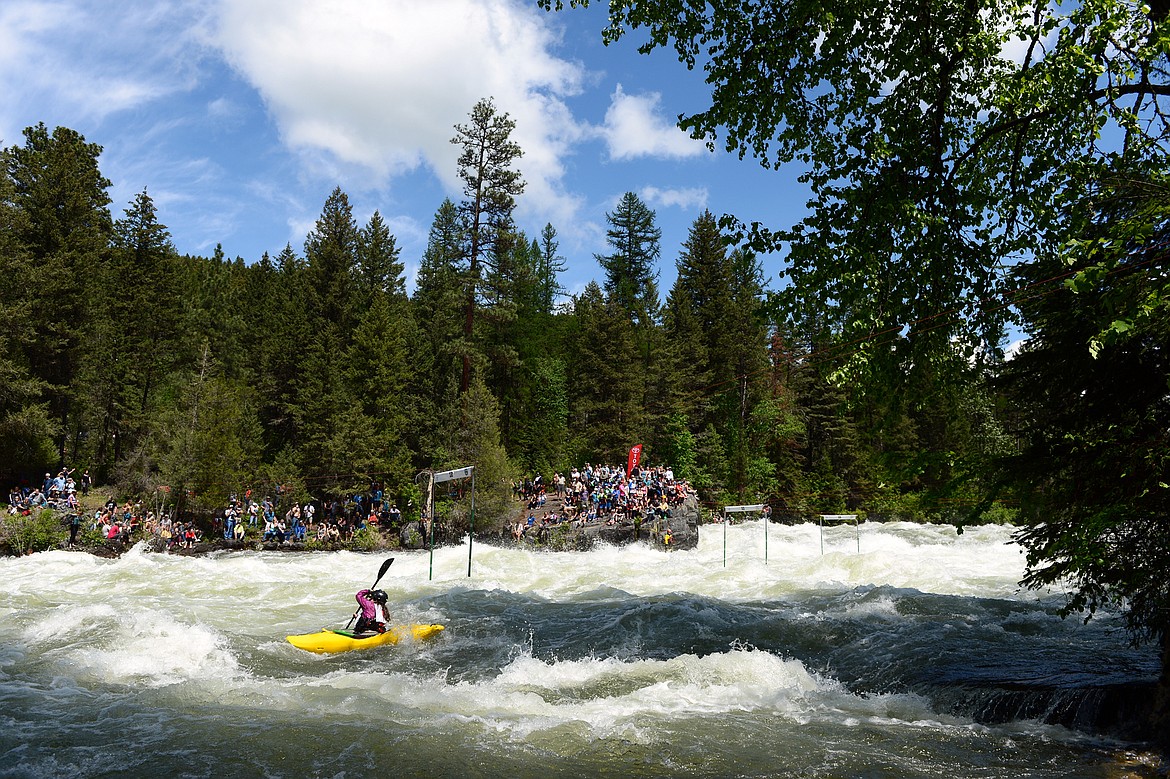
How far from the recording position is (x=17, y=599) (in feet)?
56.6

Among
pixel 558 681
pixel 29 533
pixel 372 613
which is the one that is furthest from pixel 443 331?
pixel 558 681

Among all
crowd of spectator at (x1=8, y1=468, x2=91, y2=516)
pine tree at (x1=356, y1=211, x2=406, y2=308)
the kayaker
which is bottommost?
the kayaker

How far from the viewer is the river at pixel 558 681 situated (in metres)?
7.88

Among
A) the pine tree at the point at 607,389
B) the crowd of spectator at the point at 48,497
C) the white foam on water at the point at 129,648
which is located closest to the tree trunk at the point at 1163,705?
the white foam on water at the point at 129,648

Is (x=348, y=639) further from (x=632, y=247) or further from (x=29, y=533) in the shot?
(x=632, y=247)

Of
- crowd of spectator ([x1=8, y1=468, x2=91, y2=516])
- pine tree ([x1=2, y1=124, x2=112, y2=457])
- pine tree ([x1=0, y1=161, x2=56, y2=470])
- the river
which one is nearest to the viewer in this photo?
the river

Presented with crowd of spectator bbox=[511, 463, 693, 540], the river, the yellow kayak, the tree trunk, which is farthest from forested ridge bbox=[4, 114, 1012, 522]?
the tree trunk

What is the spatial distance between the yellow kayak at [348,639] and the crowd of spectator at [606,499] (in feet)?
55.3

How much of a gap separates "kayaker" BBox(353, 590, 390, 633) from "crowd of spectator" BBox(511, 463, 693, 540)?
16633 millimetres

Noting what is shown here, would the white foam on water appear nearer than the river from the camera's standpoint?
No

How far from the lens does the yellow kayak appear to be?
12.9m

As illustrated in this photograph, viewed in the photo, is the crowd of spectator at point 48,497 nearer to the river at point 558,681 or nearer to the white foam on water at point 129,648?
the river at point 558,681

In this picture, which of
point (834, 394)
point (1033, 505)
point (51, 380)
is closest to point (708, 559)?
point (1033, 505)

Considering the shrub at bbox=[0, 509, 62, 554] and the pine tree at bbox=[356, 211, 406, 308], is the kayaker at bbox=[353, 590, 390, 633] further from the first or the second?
the pine tree at bbox=[356, 211, 406, 308]
